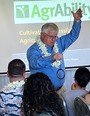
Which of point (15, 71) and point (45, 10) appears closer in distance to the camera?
point (15, 71)

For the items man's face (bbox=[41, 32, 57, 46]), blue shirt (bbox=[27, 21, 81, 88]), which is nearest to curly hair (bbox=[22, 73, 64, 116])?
blue shirt (bbox=[27, 21, 81, 88])

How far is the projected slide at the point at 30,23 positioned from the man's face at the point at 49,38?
135cm

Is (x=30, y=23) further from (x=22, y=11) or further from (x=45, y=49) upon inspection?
(x=45, y=49)

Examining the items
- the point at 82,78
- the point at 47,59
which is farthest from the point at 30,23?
the point at 82,78

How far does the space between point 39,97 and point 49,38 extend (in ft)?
4.94

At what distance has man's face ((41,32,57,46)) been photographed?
3158 millimetres

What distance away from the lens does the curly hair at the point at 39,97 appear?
5.68 feet

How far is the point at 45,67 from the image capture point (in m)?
3.20

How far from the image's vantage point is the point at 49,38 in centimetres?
318

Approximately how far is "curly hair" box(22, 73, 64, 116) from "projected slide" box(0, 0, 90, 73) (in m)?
→ 2.77

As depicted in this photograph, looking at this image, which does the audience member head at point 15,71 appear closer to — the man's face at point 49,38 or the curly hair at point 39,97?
the curly hair at point 39,97

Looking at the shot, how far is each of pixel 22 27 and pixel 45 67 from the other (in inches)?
59.0

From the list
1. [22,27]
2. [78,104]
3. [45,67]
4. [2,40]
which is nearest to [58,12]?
[22,27]

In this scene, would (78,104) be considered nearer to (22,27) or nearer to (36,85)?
(36,85)
